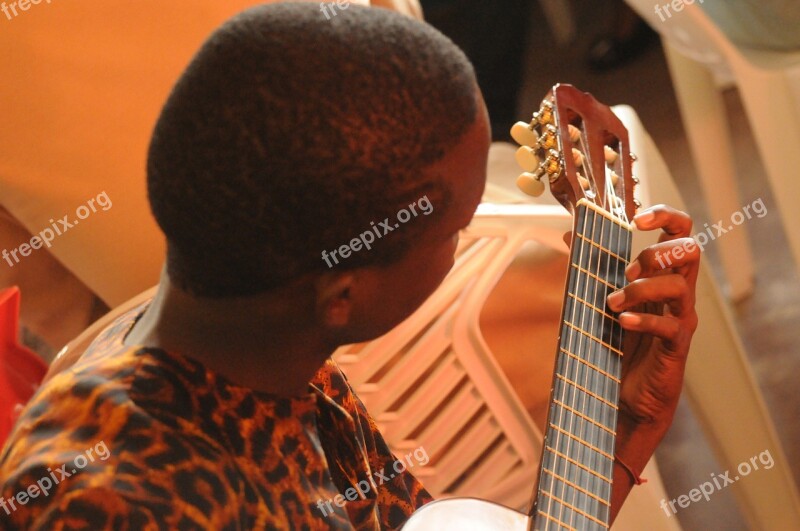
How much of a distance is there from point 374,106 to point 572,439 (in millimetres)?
365

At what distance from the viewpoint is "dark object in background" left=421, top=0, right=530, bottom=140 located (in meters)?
2.12

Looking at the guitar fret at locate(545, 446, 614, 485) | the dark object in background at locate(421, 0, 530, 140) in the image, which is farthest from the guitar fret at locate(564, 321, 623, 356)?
the dark object in background at locate(421, 0, 530, 140)

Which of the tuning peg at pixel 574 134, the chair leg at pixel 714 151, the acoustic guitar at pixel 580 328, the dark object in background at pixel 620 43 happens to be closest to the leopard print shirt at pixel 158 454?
the acoustic guitar at pixel 580 328

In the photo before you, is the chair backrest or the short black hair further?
the chair backrest

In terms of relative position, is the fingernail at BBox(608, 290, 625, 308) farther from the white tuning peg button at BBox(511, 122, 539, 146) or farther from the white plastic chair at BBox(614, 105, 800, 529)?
the white plastic chair at BBox(614, 105, 800, 529)

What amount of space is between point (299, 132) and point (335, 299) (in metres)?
0.14

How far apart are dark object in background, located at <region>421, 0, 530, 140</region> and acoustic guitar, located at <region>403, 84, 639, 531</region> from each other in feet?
3.84

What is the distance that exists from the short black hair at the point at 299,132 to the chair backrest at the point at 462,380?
0.45 meters

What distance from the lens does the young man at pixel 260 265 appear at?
1.80ft

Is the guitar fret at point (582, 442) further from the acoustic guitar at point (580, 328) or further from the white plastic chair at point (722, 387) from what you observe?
the white plastic chair at point (722, 387)

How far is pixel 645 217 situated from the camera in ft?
2.86

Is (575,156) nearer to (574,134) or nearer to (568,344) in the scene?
(574,134)

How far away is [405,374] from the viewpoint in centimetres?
104

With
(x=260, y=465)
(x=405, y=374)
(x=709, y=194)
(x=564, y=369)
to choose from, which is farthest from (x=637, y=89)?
(x=260, y=465)
